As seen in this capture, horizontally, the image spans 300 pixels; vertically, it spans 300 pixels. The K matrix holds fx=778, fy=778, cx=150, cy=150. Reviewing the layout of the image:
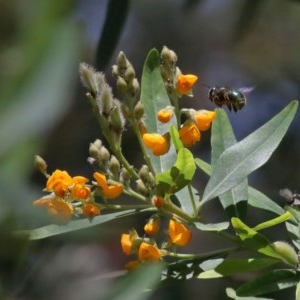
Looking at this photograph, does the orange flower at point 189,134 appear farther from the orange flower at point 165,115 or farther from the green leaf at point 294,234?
the green leaf at point 294,234

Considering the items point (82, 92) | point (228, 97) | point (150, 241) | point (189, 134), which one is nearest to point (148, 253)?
point (150, 241)

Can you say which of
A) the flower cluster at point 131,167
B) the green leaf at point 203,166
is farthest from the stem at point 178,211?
the green leaf at point 203,166

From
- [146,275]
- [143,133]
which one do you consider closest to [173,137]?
[143,133]

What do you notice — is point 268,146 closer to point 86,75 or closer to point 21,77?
point 86,75

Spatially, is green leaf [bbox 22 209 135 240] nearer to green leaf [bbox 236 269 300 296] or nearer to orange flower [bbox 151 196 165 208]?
orange flower [bbox 151 196 165 208]

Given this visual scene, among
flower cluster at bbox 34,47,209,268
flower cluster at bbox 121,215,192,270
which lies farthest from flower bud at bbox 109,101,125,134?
flower cluster at bbox 121,215,192,270

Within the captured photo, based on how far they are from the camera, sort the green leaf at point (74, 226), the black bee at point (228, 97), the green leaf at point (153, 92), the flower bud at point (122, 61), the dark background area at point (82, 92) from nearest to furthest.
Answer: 1. the dark background area at point (82, 92)
2. the green leaf at point (74, 226)
3. the flower bud at point (122, 61)
4. the green leaf at point (153, 92)
5. the black bee at point (228, 97)
